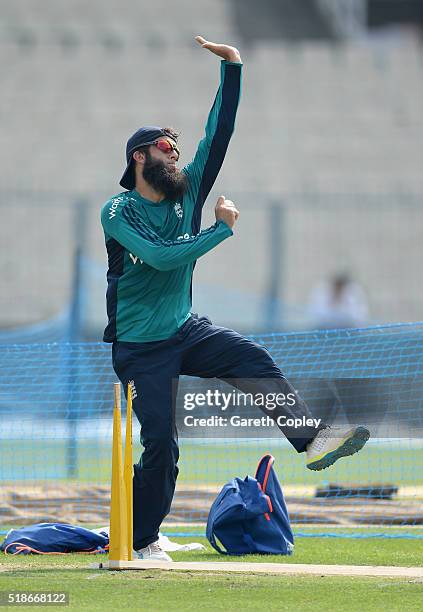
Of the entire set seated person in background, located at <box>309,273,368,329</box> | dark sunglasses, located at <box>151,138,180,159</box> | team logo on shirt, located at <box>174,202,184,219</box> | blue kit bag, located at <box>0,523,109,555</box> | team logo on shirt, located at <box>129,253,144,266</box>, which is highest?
dark sunglasses, located at <box>151,138,180,159</box>

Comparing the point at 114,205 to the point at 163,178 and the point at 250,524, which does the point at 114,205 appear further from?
the point at 250,524

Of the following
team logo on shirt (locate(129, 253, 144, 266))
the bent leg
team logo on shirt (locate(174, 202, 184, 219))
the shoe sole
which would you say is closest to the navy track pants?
the bent leg

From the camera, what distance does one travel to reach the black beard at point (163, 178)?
6.75 m

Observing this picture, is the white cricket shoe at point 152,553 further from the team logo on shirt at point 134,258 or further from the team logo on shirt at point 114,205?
the team logo on shirt at point 114,205

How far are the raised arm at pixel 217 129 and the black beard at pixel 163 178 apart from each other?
164 mm

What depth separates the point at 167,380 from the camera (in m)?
6.57

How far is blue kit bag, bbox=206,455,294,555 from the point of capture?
23.1 ft

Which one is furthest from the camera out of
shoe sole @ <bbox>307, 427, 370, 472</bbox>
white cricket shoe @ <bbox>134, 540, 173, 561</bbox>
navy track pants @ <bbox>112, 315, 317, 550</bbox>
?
white cricket shoe @ <bbox>134, 540, 173, 561</bbox>

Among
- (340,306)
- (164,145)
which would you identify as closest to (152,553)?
(164,145)

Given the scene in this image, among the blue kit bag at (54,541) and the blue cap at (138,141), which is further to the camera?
the blue kit bag at (54,541)

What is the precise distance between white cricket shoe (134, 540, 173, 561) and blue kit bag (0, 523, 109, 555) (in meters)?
0.54

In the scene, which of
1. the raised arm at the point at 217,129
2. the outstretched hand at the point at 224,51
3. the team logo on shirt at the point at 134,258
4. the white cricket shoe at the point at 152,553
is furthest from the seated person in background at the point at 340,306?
the team logo on shirt at the point at 134,258

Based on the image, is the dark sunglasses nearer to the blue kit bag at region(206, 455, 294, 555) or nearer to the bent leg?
the bent leg

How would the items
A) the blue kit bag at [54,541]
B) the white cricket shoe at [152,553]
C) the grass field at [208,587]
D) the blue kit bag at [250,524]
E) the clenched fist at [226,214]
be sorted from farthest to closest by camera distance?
the blue kit bag at [54,541], the blue kit bag at [250,524], the white cricket shoe at [152,553], the clenched fist at [226,214], the grass field at [208,587]
